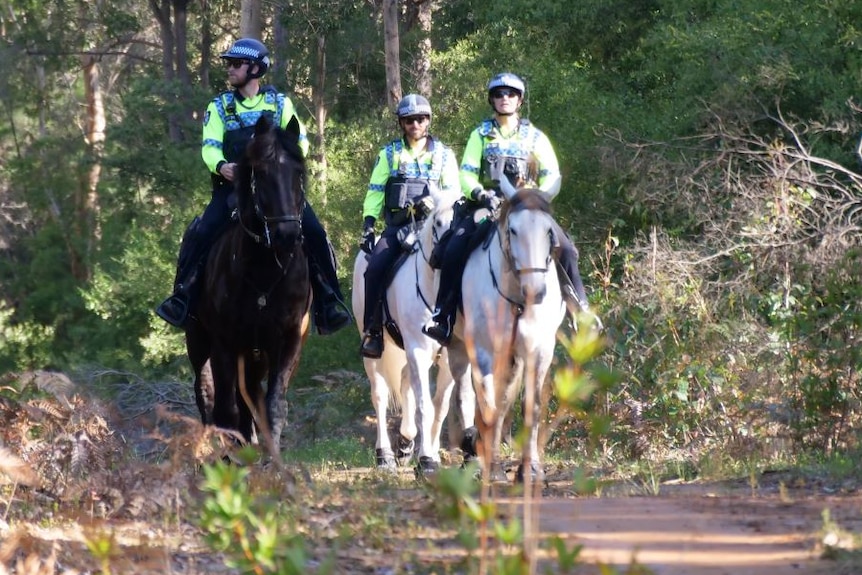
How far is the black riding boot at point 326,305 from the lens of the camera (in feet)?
39.8

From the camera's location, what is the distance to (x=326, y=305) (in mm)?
12188

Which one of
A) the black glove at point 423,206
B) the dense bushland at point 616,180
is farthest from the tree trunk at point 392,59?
the black glove at point 423,206

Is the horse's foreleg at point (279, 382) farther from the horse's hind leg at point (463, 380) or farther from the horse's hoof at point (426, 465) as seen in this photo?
the horse's hind leg at point (463, 380)

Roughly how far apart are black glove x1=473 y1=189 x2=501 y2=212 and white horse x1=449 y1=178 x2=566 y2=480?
380mm

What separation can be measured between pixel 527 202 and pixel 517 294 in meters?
0.70

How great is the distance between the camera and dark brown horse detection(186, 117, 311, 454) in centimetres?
1077

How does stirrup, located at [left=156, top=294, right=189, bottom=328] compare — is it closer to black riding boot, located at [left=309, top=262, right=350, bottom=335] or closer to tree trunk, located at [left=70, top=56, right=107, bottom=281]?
black riding boot, located at [left=309, top=262, right=350, bottom=335]

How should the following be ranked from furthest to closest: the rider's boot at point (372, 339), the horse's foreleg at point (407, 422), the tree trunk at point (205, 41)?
the tree trunk at point (205, 41) < the horse's foreleg at point (407, 422) < the rider's boot at point (372, 339)

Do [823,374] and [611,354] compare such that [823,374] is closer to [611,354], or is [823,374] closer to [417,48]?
[611,354]

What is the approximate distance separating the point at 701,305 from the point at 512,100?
352cm

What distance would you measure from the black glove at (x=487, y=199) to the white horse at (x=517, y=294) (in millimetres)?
380

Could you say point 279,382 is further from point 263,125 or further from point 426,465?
point 263,125

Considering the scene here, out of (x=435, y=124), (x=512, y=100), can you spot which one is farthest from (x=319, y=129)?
(x=512, y=100)

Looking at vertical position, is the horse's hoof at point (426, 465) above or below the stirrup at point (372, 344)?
below
